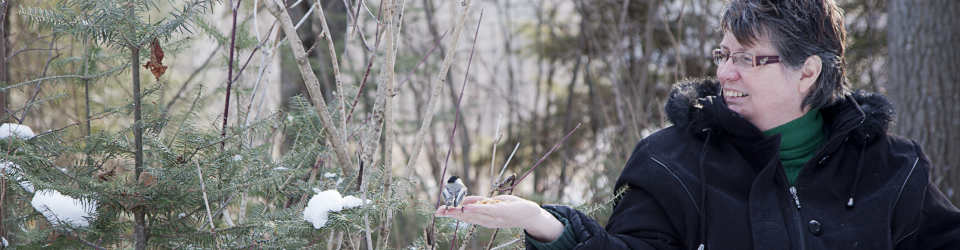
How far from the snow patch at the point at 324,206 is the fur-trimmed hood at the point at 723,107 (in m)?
1.00

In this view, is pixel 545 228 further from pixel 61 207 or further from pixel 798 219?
pixel 61 207

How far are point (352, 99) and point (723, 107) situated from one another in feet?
4.12

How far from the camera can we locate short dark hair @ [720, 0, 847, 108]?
1674 millimetres

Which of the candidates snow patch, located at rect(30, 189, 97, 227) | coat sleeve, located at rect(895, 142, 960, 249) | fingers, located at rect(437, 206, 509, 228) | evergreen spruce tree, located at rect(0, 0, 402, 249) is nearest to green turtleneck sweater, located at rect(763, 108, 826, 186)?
coat sleeve, located at rect(895, 142, 960, 249)

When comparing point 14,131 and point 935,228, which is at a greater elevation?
point 14,131

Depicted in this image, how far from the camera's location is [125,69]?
1554mm

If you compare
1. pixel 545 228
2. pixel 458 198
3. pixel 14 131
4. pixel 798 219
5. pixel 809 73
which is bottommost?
pixel 798 219

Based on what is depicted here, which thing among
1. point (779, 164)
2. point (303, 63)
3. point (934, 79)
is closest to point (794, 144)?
point (779, 164)

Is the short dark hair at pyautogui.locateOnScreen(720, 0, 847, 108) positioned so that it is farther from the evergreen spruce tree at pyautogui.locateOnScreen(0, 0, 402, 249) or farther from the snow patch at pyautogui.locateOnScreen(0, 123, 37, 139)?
the snow patch at pyautogui.locateOnScreen(0, 123, 37, 139)

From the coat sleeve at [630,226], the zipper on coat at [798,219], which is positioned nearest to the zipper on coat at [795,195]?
the zipper on coat at [798,219]

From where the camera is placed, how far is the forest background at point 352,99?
1.44 m

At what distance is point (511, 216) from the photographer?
4.47 ft

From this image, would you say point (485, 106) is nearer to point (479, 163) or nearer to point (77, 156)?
point (479, 163)

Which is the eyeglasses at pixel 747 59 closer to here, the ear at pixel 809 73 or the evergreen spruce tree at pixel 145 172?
the ear at pixel 809 73
